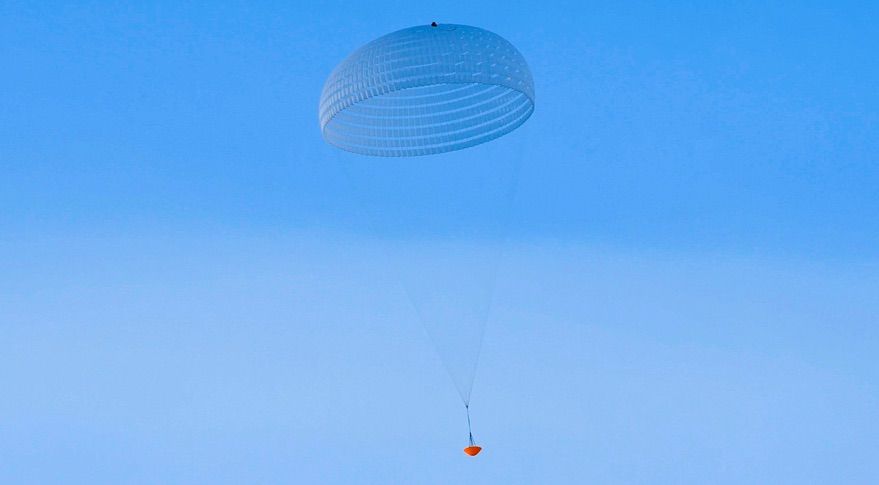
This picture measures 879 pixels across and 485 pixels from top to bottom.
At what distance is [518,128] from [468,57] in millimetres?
4156

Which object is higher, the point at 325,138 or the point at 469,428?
the point at 325,138

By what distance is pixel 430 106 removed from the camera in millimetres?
24828

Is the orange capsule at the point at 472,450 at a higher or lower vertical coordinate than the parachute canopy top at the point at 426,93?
lower

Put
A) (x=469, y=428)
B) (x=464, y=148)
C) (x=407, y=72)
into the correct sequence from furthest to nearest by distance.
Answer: (x=464, y=148) < (x=469, y=428) < (x=407, y=72)

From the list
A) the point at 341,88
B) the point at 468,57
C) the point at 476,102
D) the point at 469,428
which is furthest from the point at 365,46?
the point at 469,428

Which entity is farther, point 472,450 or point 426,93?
point 426,93

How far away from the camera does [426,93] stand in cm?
2500

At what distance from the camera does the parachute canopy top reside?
68.1ft

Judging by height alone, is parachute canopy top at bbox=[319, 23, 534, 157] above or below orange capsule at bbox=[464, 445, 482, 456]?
above

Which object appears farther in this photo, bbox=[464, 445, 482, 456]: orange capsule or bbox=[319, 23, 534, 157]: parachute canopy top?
bbox=[464, 445, 482, 456]: orange capsule

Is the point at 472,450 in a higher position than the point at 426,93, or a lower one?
lower

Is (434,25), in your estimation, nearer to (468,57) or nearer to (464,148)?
(468,57)

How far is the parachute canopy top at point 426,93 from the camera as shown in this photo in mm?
20750

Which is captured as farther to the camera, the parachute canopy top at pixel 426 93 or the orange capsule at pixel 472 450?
the orange capsule at pixel 472 450
